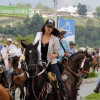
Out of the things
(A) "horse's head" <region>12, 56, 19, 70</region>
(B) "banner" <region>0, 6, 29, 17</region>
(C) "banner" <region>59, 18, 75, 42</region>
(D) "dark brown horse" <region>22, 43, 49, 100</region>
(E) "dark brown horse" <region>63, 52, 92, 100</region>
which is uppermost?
(D) "dark brown horse" <region>22, 43, 49, 100</region>

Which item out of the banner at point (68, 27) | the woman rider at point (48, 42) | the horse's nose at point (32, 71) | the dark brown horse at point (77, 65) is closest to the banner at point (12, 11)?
the banner at point (68, 27)

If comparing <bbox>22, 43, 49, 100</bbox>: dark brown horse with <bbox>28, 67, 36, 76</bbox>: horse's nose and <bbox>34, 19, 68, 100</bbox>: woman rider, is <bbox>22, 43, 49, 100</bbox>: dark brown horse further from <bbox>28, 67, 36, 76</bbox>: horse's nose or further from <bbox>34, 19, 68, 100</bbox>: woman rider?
<bbox>34, 19, 68, 100</bbox>: woman rider

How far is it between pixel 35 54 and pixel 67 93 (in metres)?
2.33

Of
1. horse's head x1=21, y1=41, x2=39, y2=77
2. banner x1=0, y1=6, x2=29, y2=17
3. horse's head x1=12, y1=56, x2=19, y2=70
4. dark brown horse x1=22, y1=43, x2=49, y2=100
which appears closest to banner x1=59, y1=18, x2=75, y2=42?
horse's head x1=12, y1=56, x2=19, y2=70

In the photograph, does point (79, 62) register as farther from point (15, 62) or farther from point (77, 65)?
point (15, 62)

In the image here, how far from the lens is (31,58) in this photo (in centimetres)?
809

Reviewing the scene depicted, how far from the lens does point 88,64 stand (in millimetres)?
13250

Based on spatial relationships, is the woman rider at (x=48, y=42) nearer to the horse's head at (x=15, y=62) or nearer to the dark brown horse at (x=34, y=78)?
the dark brown horse at (x=34, y=78)

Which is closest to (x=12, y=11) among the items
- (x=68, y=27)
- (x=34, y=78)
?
(x=68, y=27)

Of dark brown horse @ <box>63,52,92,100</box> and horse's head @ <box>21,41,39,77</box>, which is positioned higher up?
horse's head @ <box>21,41,39,77</box>

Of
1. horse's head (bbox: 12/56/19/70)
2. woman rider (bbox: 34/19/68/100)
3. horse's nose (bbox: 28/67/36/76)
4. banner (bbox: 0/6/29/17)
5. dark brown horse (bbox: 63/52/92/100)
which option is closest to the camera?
horse's nose (bbox: 28/67/36/76)

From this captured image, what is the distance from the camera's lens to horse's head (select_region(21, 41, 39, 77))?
796cm

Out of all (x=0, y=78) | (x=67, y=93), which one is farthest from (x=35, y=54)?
(x=0, y=78)

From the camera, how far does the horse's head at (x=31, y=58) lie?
7961 millimetres
